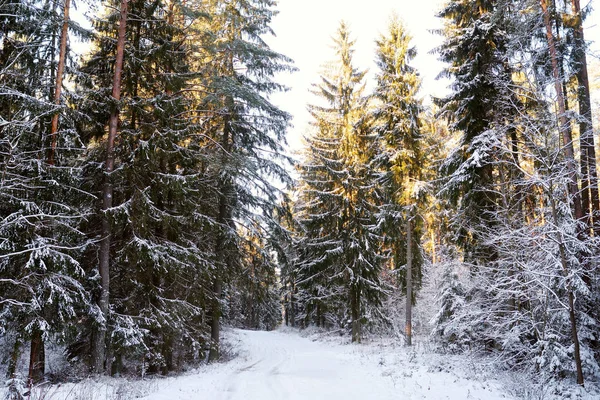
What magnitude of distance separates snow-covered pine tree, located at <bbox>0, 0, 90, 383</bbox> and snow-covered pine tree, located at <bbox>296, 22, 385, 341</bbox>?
1411 centimetres

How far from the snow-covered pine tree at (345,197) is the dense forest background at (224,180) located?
961 millimetres

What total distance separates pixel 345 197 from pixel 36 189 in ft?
50.6

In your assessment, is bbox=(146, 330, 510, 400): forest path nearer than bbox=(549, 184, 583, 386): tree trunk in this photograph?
No

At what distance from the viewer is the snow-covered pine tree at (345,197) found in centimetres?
2030

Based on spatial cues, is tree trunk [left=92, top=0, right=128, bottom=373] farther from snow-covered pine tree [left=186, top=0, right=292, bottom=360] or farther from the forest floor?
snow-covered pine tree [left=186, top=0, right=292, bottom=360]

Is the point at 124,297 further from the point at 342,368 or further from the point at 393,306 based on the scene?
the point at 393,306

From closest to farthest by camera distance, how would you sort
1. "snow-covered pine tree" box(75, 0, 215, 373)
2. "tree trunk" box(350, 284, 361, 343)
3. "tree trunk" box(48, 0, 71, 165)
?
"tree trunk" box(48, 0, 71, 165), "snow-covered pine tree" box(75, 0, 215, 373), "tree trunk" box(350, 284, 361, 343)

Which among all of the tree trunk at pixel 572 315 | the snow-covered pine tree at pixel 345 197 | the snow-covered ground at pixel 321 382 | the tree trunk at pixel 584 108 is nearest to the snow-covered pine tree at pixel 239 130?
the snow-covered ground at pixel 321 382

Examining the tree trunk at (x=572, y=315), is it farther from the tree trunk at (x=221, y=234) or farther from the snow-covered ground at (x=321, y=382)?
the tree trunk at (x=221, y=234)

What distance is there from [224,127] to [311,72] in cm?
968

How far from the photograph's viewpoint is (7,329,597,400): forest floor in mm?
7812

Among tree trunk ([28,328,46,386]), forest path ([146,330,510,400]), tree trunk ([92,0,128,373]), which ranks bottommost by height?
forest path ([146,330,510,400])

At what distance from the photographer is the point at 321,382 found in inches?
397

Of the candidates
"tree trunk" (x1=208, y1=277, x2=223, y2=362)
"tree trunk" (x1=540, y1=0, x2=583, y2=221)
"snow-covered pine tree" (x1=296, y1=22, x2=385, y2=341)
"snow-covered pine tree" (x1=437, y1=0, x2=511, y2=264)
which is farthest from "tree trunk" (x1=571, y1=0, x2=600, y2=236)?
"tree trunk" (x1=208, y1=277, x2=223, y2=362)
